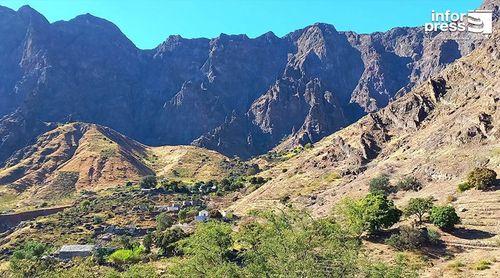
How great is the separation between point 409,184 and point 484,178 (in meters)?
21.2

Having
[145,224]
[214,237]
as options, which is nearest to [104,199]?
[145,224]

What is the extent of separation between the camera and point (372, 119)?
170m

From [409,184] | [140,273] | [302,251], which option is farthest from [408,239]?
[140,273]

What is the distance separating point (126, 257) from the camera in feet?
303

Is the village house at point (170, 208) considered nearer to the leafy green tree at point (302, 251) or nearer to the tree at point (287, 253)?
the tree at point (287, 253)

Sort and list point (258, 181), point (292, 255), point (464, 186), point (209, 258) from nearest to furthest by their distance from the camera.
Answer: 1. point (292, 255)
2. point (209, 258)
3. point (464, 186)
4. point (258, 181)

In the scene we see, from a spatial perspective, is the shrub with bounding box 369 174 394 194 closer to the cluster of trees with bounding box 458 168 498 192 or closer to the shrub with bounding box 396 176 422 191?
the shrub with bounding box 396 176 422 191

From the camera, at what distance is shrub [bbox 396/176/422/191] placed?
101 m

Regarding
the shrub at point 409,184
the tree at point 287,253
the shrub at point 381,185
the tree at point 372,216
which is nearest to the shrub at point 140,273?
the tree at point 287,253

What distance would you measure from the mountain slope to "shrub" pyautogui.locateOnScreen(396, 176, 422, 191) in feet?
6.17

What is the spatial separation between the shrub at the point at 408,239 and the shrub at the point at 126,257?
5097 cm

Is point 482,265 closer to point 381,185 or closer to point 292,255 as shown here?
point 292,255

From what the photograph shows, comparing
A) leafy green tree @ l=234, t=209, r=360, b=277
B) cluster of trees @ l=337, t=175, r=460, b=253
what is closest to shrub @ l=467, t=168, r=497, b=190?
cluster of trees @ l=337, t=175, r=460, b=253

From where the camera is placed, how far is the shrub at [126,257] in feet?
299
